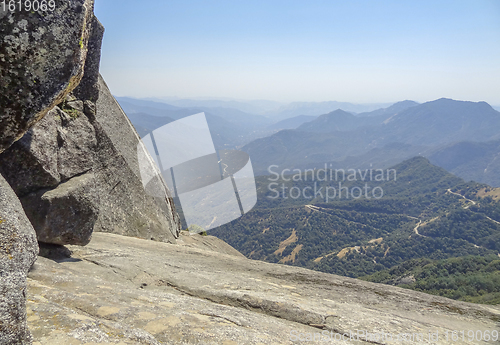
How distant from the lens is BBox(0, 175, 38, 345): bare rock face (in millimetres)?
3482

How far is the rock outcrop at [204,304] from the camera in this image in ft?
16.1

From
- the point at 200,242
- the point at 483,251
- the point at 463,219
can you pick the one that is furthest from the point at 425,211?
the point at 200,242

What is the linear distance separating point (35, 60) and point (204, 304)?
20.1 ft

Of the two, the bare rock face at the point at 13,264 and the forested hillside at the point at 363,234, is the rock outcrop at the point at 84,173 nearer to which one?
the bare rock face at the point at 13,264

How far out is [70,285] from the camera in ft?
20.5

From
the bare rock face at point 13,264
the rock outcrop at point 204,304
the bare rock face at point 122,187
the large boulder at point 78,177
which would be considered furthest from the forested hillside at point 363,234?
the bare rock face at point 13,264

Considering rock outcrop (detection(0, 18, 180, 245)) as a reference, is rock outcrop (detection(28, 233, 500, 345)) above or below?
below

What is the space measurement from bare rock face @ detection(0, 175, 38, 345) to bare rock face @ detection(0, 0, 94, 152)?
1144mm

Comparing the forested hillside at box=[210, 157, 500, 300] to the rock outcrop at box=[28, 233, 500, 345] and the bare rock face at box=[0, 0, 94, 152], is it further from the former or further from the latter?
the bare rock face at box=[0, 0, 94, 152]

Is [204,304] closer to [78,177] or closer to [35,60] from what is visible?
[78,177]

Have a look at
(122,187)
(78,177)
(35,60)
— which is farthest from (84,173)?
(35,60)

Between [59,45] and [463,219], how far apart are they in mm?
193881

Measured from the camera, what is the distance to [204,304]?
22.9ft

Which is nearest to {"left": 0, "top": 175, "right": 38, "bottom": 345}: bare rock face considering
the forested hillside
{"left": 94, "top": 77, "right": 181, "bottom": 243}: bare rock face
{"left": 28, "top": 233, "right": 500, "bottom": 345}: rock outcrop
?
{"left": 28, "top": 233, "right": 500, "bottom": 345}: rock outcrop
